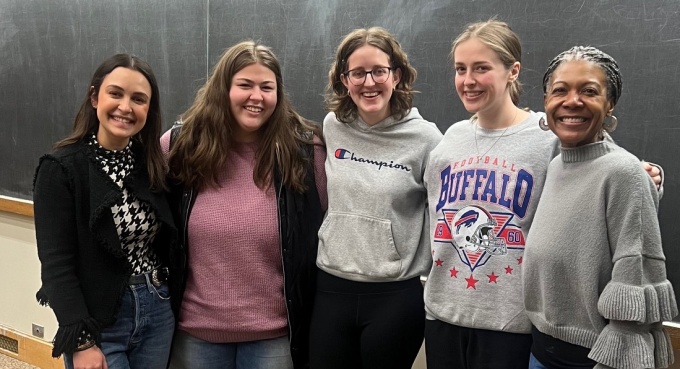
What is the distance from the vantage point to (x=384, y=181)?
5.34 feet

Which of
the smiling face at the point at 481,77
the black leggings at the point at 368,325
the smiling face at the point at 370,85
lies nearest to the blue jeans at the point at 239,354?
the black leggings at the point at 368,325

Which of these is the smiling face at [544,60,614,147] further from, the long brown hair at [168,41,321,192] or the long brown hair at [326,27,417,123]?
the long brown hair at [168,41,321,192]

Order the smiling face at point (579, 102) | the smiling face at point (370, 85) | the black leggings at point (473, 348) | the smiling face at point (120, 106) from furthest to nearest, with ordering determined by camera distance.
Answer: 1. the smiling face at point (370, 85)
2. the smiling face at point (120, 106)
3. the black leggings at point (473, 348)
4. the smiling face at point (579, 102)

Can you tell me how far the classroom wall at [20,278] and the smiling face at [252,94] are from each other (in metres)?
1.97

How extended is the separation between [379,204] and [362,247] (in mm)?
130

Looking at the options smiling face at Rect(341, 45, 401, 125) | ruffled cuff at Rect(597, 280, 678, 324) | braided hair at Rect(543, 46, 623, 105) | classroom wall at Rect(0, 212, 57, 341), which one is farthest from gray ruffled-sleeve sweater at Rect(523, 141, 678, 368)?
classroom wall at Rect(0, 212, 57, 341)

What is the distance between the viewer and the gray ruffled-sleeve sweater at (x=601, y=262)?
1105 mm

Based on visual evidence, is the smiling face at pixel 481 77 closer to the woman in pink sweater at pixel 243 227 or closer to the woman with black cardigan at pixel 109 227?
the woman in pink sweater at pixel 243 227

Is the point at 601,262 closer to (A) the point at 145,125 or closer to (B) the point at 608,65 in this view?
(B) the point at 608,65

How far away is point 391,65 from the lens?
5.50 feet

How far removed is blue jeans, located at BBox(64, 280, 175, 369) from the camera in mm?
1575

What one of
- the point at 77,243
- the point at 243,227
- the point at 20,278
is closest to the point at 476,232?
the point at 243,227

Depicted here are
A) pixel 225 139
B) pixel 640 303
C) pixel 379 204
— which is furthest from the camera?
pixel 225 139

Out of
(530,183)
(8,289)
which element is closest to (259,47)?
(530,183)
